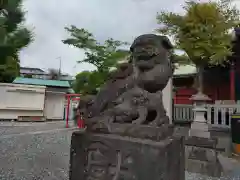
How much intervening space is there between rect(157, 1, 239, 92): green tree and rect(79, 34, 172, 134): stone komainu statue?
417 centimetres

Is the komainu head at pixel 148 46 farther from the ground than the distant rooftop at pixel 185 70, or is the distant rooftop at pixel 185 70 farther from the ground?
the distant rooftop at pixel 185 70

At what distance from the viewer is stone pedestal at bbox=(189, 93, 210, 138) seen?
4.87m

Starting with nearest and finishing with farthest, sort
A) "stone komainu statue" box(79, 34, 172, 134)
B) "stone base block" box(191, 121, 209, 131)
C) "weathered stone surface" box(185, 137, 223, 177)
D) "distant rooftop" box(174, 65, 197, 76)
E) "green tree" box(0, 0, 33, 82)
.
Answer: "stone komainu statue" box(79, 34, 172, 134) < "green tree" box(0, 0, 33, 82) < "weathered stone surface" box(185, 137, 223, 177) < "stone base block" box(191, 121, 209, 131) < "distant rooftop" box(174, 65, 197, 76)

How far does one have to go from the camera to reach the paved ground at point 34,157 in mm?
3301

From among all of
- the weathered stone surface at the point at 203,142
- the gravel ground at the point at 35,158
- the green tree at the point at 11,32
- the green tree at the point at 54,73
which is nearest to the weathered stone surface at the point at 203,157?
the weathered stone surface at the point at 203,142

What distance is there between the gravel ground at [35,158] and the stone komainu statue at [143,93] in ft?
5.52

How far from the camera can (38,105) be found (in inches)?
392

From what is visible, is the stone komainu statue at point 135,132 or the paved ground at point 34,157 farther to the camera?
the paved ground at point 34,157

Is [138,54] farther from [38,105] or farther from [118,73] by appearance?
[38,105]

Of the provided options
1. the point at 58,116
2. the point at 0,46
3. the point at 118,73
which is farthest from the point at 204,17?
the point at 58,116

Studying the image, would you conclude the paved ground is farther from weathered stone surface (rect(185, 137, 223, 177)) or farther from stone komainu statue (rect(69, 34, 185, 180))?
weathered stone surface (rect(185, 137, 223, 177))

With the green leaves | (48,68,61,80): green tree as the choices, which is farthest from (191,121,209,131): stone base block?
(48,68,61,80): green tree

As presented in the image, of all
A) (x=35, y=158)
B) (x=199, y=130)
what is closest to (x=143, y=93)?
(x=35, y=158)

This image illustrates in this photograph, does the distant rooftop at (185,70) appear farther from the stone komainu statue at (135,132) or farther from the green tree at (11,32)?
the stone komainu statue at (135,132)
